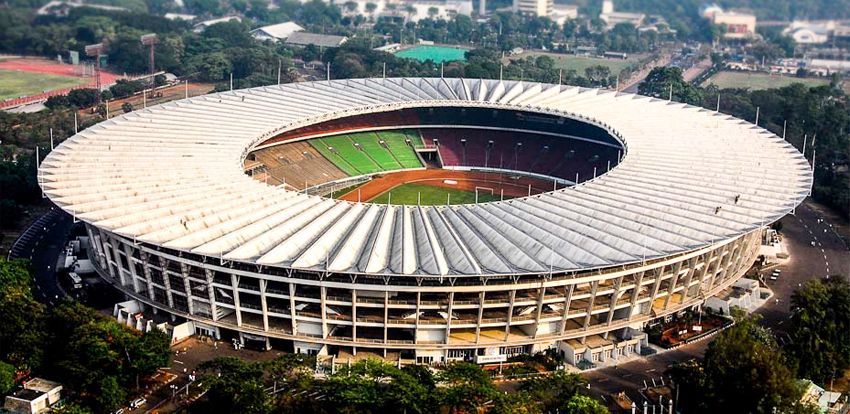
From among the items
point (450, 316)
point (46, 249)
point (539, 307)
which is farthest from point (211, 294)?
point (46, 249)

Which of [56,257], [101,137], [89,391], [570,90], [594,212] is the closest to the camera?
[89,391]

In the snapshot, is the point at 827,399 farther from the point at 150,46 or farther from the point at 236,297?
the point at 150,46

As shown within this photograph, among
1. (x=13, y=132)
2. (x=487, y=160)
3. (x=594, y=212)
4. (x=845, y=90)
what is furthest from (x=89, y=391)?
(x=845, y=90)

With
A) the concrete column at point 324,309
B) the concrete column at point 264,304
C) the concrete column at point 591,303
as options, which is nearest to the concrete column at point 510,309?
the concrete column at point 591,303

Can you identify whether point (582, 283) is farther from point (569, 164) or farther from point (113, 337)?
point (569, 164)

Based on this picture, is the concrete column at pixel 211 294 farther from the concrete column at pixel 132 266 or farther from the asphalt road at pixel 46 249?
the asphalt road at pixel 46 249

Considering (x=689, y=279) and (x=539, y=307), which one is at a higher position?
(x=689, y=279)
